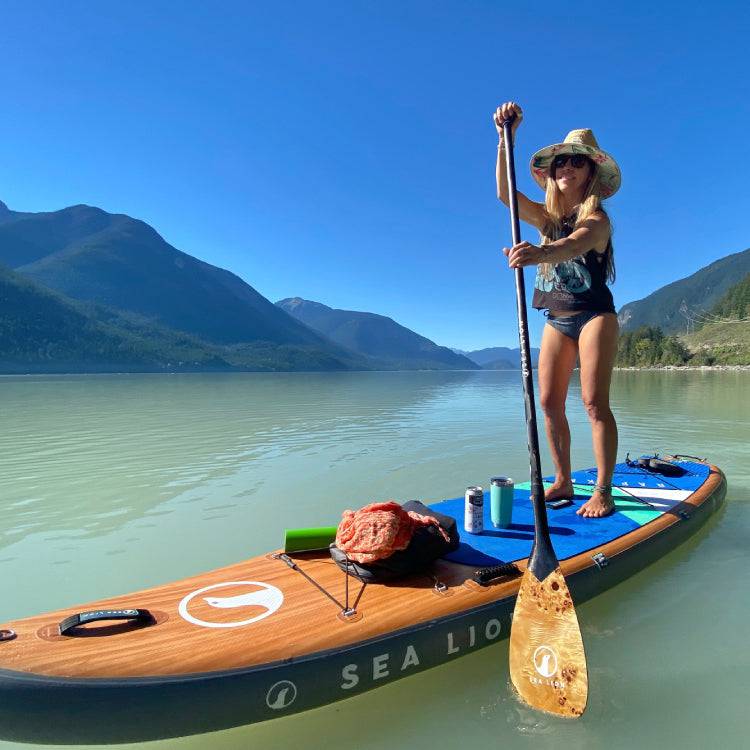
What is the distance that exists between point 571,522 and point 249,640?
3.79 metres

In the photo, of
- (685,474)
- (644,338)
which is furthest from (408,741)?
(644,338)

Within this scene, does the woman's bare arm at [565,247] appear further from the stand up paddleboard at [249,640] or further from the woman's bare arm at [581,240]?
the stand up paddleboard at [249,640]

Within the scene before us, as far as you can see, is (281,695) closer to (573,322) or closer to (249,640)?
(249,640)

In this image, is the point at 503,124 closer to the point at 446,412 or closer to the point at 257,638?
the point at 257,638

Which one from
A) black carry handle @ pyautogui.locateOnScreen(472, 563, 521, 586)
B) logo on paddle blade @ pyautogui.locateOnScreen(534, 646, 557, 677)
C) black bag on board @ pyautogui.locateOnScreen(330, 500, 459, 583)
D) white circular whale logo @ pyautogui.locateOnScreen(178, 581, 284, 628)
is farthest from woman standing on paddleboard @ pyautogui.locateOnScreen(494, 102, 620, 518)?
white circular whale logo @ pyautogui.locateOnScreen(178, 581, 284, 628)

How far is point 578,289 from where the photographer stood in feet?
18.1

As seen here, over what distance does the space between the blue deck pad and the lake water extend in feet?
Answer: 2.20

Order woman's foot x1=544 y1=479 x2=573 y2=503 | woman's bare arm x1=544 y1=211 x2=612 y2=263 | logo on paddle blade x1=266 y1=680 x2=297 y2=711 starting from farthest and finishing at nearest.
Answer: woman's foot x1=544 y1=479 x2=573 y2=503 → woman's bare arm x1=544 y1=211 x2=612 y2=263 → logo on paddle blade x1=266 y1=680 x2=297 y2=711

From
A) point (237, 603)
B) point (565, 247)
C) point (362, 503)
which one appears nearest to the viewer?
point (237, 603)

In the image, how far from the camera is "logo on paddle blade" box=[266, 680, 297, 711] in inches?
116

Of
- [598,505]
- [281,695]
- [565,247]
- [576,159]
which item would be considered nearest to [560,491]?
[598,505]

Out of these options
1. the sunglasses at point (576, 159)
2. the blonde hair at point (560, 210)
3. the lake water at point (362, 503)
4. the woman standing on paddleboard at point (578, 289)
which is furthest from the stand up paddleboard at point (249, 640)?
the sunglasses at point (576, 159)

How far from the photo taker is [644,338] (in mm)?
A: 167875

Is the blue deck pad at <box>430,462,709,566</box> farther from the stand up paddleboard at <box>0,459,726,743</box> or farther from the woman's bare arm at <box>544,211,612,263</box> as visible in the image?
the woman's bare arm at <box>544,211,612,263</box>
